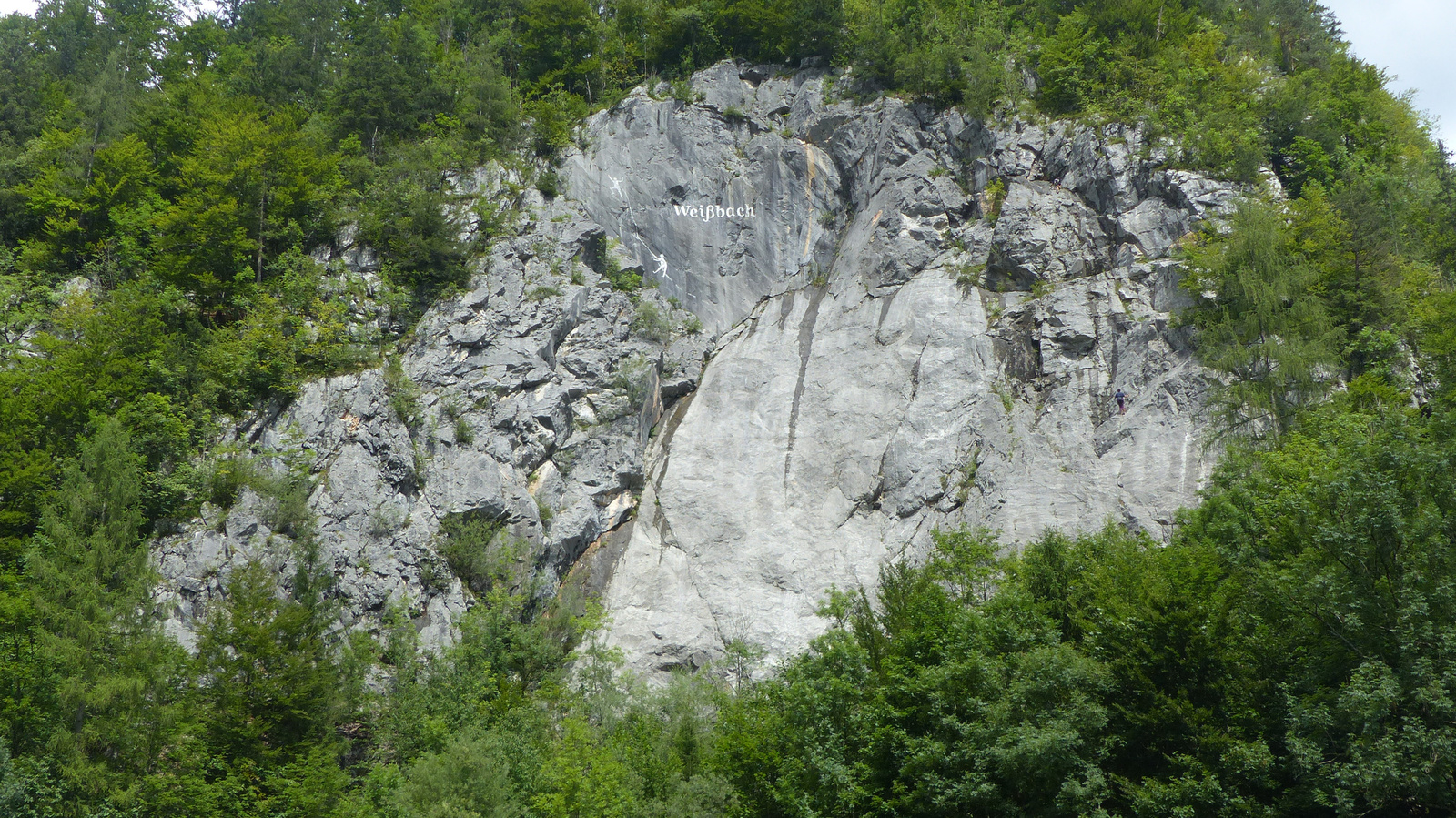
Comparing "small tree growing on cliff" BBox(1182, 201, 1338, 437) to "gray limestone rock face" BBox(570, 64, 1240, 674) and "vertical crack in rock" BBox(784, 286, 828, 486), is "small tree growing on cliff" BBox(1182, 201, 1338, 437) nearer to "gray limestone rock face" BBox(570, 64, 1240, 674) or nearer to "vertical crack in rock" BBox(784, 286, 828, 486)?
"gray limestone rock face" BBox(570, 64, 1240, 674)

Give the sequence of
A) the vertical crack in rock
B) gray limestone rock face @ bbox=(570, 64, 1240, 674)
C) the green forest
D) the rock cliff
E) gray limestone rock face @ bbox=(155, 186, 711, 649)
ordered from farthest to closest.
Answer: the vertical crack in rock, gray limestone rock face @ bbox=(570, 64, 1240, 674), the rock cliff, gray limestone rock face @ bbox=(155, 186, 711, 649), the green forest

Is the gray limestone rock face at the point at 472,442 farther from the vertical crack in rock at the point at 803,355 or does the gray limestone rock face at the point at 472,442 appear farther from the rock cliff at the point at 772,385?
the vertical crack in rock at the point at 803,355

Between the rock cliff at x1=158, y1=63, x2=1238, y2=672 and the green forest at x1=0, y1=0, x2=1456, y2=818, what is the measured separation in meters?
1.69

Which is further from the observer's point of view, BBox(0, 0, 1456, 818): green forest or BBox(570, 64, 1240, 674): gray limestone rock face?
BBox(570, 64, 1240, 674): gray limestone rock face

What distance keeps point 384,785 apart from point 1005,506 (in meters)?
19.4

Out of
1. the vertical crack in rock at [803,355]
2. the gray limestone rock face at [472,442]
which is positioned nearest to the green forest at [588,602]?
the gray limestone rock face at [472,442]

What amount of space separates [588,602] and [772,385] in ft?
37.0

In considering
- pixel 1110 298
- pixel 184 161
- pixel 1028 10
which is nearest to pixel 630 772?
pixel 1110 298

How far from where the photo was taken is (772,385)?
35.5 m

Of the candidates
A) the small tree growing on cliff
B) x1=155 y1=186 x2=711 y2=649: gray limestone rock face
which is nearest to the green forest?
the small tree growing on cliff

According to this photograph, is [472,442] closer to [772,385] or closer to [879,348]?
[772,385]

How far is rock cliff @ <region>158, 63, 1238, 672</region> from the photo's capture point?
2884 centimetres

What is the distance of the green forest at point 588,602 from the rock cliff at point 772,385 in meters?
1.69

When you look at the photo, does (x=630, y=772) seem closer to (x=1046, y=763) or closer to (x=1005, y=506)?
(x=1046, y=763)
